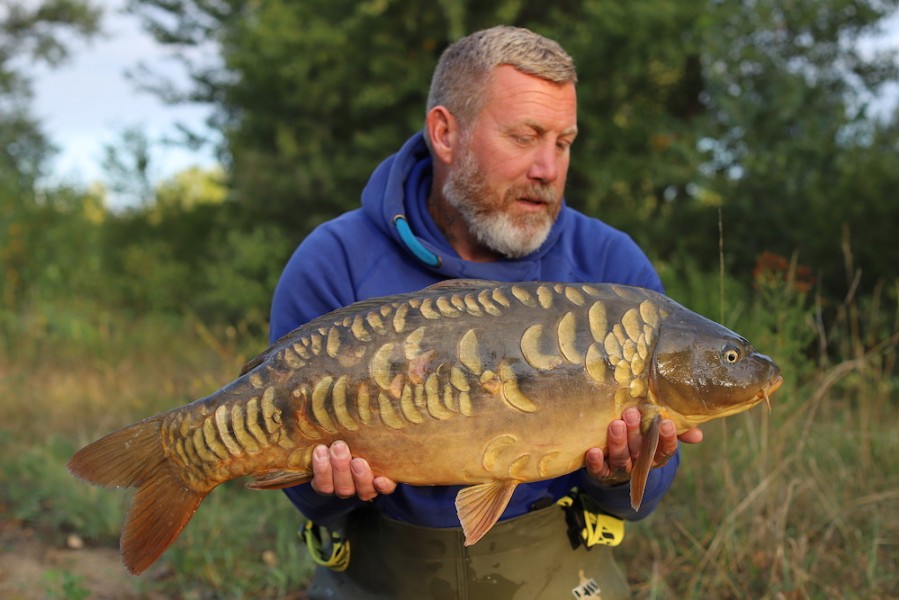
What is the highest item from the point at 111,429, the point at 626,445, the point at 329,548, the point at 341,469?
the point at 626,445

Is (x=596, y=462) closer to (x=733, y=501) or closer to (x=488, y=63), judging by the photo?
(x=488, y=63)

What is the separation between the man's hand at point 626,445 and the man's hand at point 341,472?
387 millimetres

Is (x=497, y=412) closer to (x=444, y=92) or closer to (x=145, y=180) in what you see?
(x=444, y=92)

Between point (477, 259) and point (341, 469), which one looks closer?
point (341, 469)

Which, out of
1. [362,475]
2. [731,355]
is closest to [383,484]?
[362,475]

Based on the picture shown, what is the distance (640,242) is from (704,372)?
188 inches

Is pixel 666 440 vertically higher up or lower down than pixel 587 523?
higher up

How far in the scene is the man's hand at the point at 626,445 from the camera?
164 centimetres

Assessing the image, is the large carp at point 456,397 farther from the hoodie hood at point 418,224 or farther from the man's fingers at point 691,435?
the hoodie hood at point 418,224

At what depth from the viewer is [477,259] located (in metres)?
2.33

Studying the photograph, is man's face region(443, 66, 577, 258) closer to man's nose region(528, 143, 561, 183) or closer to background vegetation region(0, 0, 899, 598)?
man's nose region(528, 143, 561, 183)

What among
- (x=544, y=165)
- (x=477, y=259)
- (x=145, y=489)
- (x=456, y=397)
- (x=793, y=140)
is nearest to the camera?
(x=456, y=397)

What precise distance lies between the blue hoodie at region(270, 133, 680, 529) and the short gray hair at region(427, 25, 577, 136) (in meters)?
0.23

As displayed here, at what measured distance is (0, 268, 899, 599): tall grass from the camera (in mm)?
2662
